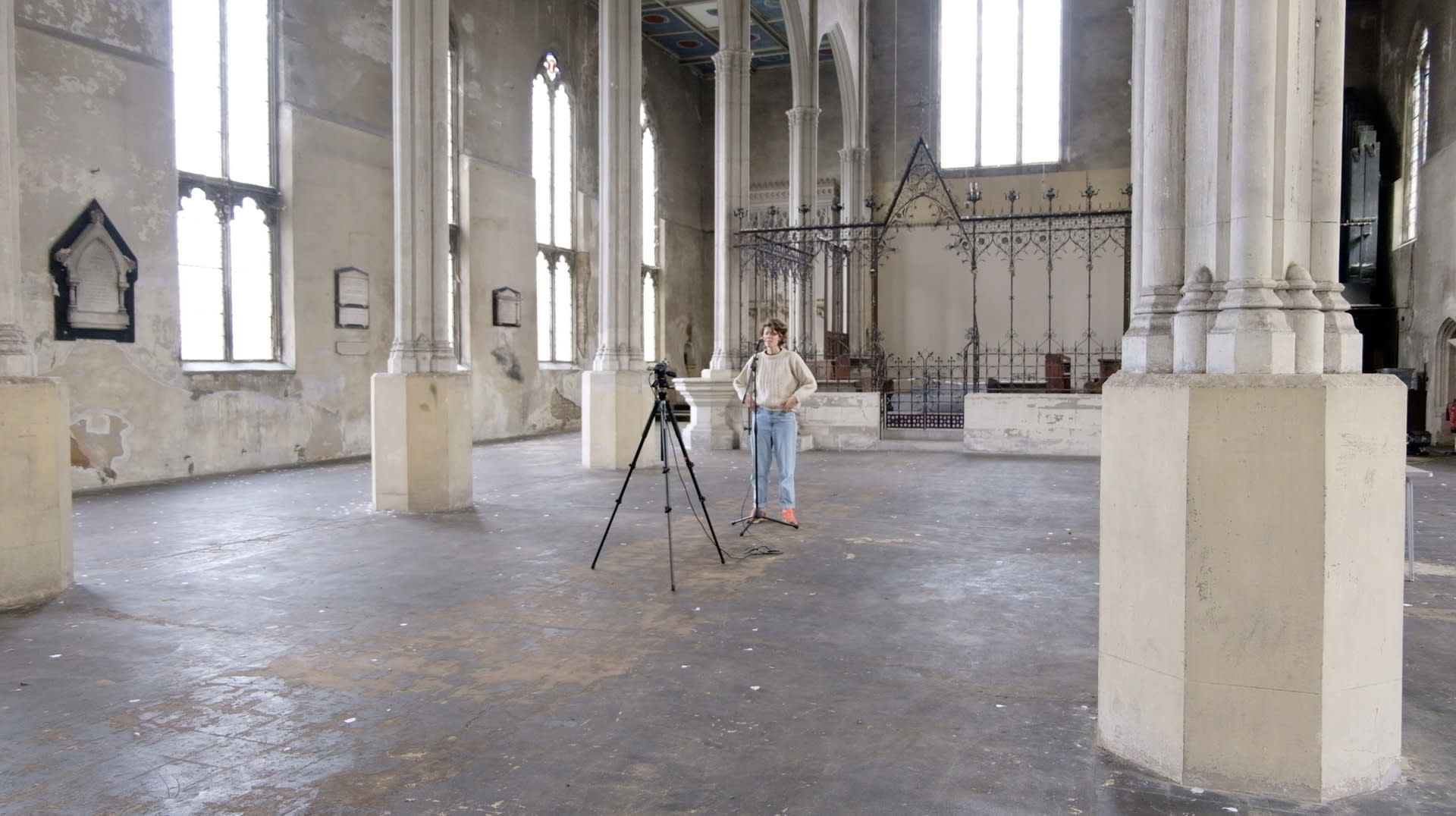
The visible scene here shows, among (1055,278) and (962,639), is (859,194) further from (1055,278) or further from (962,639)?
Result: (962,639)

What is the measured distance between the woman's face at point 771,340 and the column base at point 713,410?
6232 mm

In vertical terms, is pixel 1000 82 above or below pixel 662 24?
below

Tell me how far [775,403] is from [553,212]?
40.3 feet

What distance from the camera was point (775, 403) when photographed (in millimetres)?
7027

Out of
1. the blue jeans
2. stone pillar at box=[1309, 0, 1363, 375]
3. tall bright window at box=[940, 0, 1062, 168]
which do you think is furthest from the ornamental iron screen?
stone pillar at box=[1309, 0, 1363, 375]

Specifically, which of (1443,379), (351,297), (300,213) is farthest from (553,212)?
(1443,379)

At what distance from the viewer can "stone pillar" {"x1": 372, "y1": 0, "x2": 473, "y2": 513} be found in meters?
8.02

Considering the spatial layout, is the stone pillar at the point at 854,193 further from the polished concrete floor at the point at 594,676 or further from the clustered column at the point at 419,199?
the polished concrete floor at the point at 594,676

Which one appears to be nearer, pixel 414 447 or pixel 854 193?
pixel 414 447

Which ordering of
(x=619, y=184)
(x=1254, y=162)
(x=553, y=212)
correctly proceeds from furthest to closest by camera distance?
(x=553, y=212), (x=619, y=184), (x=1254, y=162)

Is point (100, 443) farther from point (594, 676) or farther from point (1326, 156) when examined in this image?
point (1326, 156)

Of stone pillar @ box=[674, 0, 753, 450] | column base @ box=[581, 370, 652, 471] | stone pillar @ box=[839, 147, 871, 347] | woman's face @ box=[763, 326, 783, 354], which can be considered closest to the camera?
woman's face @ box=[763, 326, 783, 354]

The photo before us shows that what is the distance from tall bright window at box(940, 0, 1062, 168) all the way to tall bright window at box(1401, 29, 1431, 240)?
6580mm

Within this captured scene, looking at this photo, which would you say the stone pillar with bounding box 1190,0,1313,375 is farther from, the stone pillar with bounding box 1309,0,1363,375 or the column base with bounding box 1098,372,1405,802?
the column base with bounding box 1098,372,1405,802
